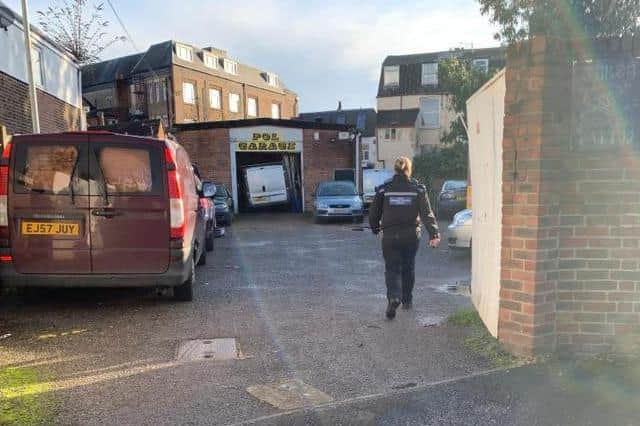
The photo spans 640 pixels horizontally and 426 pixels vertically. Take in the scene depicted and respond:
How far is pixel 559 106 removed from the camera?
12.0 feet

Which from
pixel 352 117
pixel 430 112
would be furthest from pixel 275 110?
pixel 430 112

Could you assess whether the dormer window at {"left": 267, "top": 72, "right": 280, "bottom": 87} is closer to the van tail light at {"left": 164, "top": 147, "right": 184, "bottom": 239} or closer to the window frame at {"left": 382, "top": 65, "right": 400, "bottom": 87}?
the window frame at {"left": 382, "top": 65, "right": 400, "bottom": 87}

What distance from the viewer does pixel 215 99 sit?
138 ft

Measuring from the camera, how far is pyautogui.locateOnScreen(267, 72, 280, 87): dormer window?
50750mm

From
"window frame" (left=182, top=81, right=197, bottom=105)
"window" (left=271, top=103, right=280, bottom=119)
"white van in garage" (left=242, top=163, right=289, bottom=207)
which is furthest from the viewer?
"window" (left=271, top=103, right=280, bottom=119)

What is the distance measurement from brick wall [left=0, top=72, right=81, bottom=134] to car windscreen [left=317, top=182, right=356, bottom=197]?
855 centimetres

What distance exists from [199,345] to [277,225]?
520 inches

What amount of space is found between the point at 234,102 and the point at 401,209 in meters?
40.9

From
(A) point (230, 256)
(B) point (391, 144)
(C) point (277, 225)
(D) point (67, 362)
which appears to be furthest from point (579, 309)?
(B) point (391, 144)

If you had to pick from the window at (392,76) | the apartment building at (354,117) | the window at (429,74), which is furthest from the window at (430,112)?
the apartment building at (354,117)

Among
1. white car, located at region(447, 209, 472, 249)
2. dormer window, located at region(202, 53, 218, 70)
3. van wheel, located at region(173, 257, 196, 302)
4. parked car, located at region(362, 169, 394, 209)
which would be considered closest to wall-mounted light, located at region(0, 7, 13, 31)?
van wheel, located at region(173, 257, 196, 302)

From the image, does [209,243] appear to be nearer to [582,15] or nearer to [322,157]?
[582,15]

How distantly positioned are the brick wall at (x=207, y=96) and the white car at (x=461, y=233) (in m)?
31.2

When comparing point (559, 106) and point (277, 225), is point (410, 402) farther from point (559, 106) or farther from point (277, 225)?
point (277, 225)
